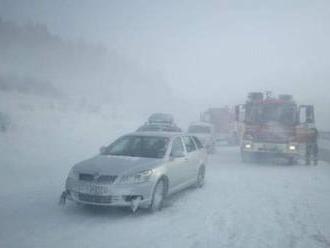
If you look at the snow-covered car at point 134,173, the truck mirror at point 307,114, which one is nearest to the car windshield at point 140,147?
the snow-covered car at point 134,173

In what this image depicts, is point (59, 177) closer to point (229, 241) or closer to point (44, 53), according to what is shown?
point (229, 241)

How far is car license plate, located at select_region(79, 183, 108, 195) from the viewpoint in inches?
325

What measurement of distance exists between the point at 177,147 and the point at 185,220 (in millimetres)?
2652

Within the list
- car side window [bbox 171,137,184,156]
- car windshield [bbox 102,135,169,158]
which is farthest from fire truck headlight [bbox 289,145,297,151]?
car windshield [bbox 102,135,169,158]

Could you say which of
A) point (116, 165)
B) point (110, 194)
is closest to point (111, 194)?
point (110, 194)

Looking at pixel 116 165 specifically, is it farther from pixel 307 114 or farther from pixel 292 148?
pixel 307 114

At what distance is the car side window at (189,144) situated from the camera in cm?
1144

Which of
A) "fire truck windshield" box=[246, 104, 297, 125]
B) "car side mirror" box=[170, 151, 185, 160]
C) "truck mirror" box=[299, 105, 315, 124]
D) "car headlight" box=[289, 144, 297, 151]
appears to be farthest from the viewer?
"fire truck windshield" box=[246, 104, 297, 125]

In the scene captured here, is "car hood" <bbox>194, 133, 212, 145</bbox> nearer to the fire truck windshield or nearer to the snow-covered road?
the fire truck windshield

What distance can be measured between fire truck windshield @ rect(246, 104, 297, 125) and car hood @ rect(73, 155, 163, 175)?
10.9 metres

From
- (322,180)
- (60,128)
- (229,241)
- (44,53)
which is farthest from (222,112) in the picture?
(44,53)

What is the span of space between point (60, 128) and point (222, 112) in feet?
42.6

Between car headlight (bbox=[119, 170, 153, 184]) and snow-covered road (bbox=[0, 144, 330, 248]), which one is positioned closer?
snow-covered road (bbox=[0, 144, 330, 248])

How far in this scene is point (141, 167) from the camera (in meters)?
8.73
